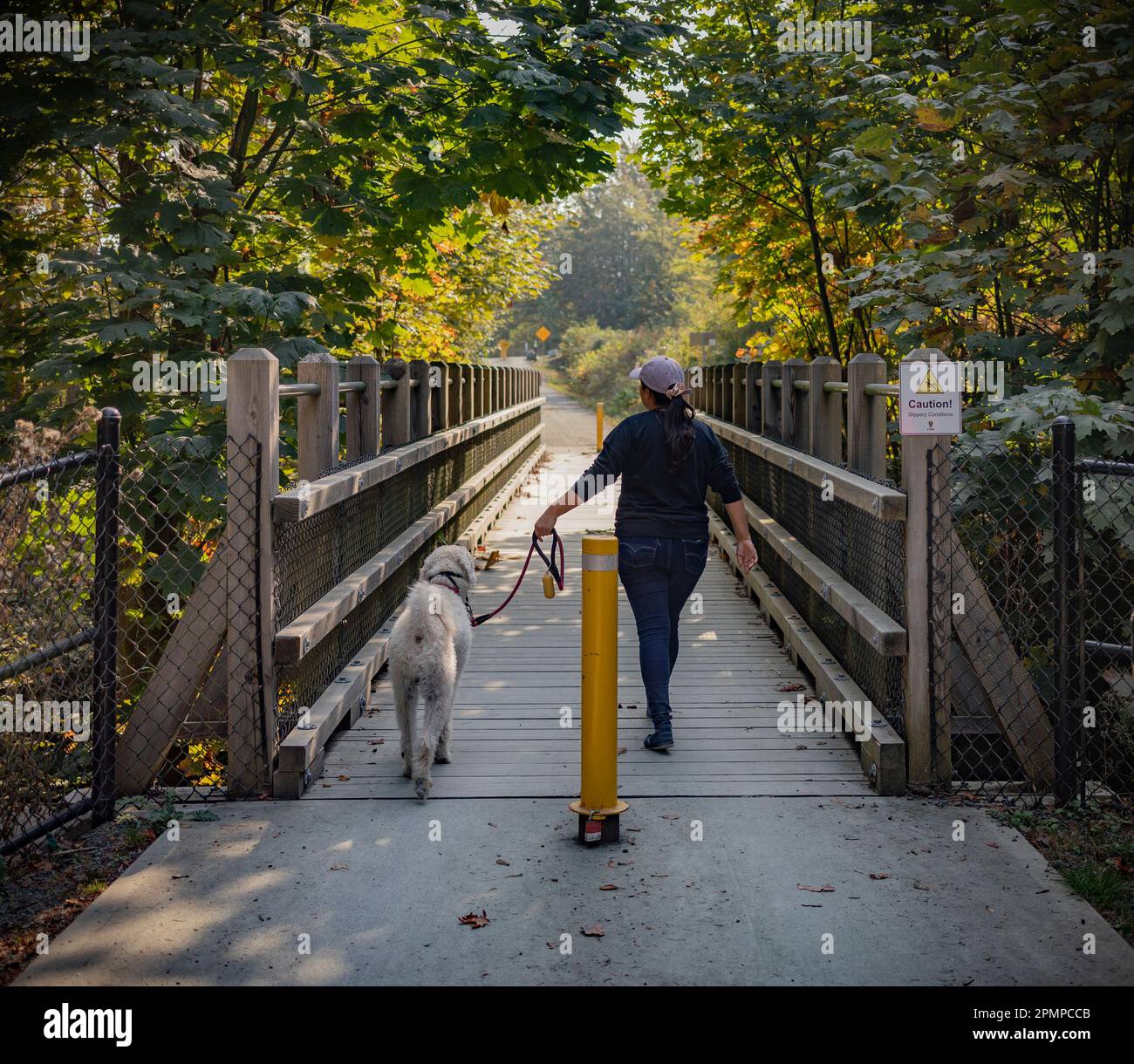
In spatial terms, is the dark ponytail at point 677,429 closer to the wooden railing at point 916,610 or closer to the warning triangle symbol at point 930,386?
the wooden railing at point 916,610

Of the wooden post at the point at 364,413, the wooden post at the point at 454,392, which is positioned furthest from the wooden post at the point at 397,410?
the wooden post at the point at 454,392

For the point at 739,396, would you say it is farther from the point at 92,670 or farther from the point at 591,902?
the point at 591,902

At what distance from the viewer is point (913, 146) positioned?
9.91 meters

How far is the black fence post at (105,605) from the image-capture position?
5.42 m

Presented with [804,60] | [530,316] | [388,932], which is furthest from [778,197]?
[530,316]

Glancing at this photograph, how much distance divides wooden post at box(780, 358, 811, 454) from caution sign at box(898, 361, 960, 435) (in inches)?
166

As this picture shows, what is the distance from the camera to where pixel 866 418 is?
7.37m

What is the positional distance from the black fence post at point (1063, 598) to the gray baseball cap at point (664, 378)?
192 cm

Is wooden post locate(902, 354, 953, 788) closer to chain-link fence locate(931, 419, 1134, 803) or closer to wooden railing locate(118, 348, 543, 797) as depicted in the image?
chain-link fence locate(931, 419, 1134, 803)

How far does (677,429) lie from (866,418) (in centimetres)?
144

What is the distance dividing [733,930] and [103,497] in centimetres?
317

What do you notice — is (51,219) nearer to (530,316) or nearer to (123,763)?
(123,763)

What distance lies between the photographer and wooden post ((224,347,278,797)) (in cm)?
566

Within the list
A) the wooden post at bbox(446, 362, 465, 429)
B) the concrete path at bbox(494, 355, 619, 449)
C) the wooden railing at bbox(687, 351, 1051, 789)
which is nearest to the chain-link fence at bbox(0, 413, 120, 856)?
the wooden railing at bbox(687, 351, 1051, 789)
